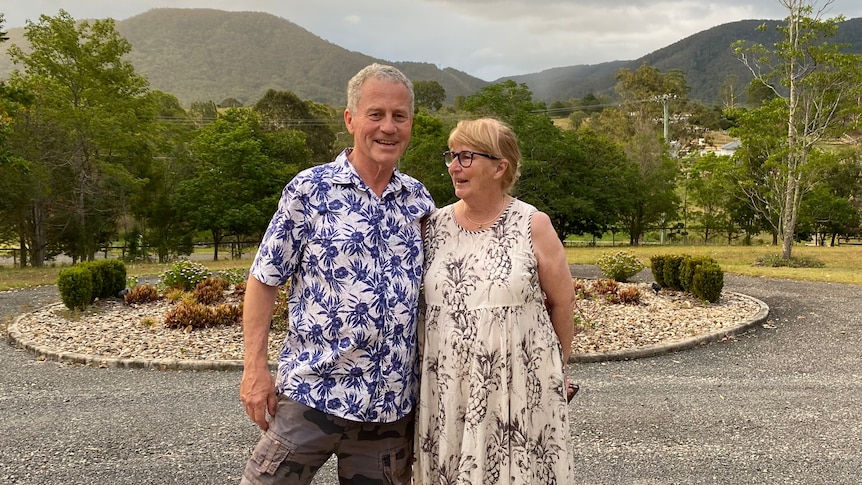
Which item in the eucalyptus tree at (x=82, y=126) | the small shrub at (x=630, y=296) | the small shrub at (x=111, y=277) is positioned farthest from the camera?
the eucalyptus tree at (x=82, y=126)

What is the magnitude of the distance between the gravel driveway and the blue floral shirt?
79.9 inches

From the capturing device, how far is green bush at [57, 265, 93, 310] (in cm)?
951

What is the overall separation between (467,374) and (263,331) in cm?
74

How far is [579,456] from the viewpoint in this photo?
4.12 m

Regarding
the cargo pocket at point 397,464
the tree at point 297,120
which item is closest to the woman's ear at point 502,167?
the cargo pocket at point 397,464

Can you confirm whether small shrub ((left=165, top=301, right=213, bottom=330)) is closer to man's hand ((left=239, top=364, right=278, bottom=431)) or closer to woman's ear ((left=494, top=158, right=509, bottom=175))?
man's hand ((left=239, top=364, right=278, bottom=431))

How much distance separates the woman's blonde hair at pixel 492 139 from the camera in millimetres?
2199

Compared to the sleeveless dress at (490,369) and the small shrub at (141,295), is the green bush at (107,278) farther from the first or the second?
the sleeveless dress at (490,369)

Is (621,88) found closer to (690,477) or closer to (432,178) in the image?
(432,178)

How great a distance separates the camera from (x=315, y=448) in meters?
2.05

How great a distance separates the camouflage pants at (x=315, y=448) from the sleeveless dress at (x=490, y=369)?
0.50 ft

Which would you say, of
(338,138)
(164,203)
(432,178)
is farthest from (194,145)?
(338,138)

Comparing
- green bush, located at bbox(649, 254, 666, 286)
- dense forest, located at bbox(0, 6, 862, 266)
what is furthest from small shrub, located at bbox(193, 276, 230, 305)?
dense forest, located at bbox(0, 6, 862, 266)

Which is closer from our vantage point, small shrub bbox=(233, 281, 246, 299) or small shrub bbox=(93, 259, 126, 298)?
small shrub bbox=(233, 281, 246, 299)
